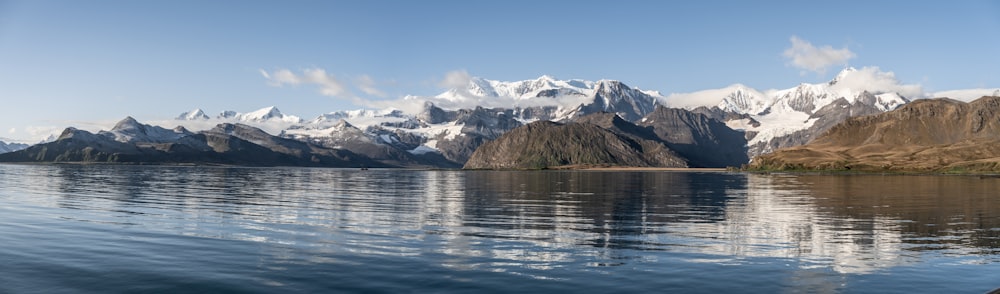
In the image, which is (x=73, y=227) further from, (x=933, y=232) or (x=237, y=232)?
(x=933, y=232)

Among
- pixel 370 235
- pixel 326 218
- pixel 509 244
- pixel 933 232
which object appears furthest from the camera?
pixel 326 218

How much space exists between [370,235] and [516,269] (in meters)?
19.7

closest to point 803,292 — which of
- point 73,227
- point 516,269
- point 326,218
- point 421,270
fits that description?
point 516,269

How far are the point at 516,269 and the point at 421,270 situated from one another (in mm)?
5007

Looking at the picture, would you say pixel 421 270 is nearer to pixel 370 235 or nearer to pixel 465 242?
pixel 465 242

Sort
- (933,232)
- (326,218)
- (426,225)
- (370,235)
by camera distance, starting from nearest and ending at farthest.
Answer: (370,235)
(933,232)
(426,225)
(326,218)

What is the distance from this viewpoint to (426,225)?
2547 inches

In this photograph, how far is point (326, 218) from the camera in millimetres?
71625

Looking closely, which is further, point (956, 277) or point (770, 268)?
point (770, 268)

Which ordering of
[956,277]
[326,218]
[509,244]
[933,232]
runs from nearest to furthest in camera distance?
[956,277]
[509,244]
[933,232]
[326,218]

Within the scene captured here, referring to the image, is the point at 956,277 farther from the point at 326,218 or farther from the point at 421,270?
the point at 326,218

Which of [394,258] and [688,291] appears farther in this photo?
[394,258]

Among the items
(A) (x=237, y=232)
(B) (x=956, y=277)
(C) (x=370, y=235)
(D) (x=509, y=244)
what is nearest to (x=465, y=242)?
(D) (x=509, y=244)

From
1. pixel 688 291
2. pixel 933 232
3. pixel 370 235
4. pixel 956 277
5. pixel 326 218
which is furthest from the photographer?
pixel 326 218
